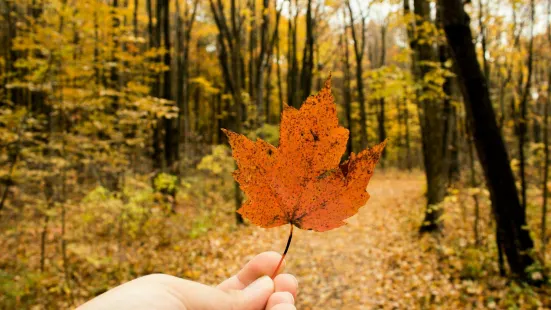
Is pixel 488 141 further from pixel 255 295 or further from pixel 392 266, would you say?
pixel 255 295

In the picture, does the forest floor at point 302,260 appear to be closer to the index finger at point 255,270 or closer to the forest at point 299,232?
the forest at point 299,232

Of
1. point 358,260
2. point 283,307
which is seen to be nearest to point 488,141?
point 358,260

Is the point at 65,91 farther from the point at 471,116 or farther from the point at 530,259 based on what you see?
the point at 530,259

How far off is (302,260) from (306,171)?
5609mm

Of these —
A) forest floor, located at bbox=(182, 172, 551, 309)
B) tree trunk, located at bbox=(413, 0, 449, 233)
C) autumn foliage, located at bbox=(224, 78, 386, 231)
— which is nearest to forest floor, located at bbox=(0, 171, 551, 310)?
forest floor, located at bbox=(182, 172, 551, 309)

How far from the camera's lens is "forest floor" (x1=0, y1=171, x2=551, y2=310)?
173 inches

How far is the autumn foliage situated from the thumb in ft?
Result: 0.99

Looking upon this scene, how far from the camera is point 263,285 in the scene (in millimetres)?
875

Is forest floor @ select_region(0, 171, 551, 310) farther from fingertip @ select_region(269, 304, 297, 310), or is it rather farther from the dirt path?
fingertip @ select_region(269, 304, 297, 310)

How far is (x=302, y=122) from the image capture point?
602 millimetres

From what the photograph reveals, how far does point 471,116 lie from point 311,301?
3235mm

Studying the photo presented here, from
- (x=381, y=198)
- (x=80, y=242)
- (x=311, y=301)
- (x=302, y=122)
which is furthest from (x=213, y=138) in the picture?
(x=302, y=122)

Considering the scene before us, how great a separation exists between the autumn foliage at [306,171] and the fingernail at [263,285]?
0.99ft

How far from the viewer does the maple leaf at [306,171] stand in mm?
601
